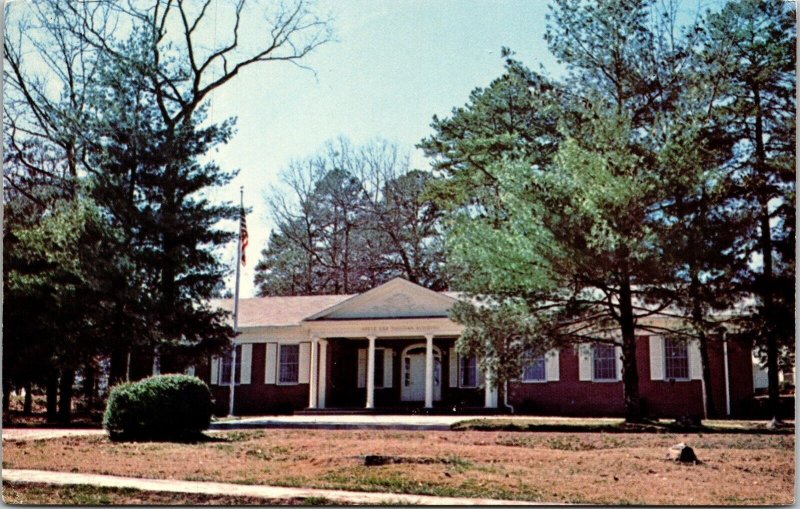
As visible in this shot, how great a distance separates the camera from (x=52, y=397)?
1151 centimetres

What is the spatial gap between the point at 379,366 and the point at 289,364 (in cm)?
226

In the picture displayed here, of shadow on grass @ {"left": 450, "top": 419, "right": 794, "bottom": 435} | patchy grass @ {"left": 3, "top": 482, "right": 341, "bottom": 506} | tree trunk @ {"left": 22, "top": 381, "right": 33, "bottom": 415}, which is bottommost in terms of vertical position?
patchy grass @ {"left": 3, "top": 482, "right": 341, "bottom": 506}

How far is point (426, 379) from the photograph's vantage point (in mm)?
16578

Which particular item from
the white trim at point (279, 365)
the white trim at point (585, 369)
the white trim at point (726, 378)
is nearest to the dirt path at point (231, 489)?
the white trim at point (726, 378)

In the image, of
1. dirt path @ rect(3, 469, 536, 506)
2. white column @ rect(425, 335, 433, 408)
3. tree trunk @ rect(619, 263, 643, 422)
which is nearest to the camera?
dirt path @ rect(3, 469, 536, 506)

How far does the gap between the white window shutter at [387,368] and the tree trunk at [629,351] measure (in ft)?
24.1

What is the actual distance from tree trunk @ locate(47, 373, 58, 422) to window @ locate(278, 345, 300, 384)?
7.14 m

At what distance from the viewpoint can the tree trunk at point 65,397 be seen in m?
11.5

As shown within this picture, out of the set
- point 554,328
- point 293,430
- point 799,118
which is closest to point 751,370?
point 554,328

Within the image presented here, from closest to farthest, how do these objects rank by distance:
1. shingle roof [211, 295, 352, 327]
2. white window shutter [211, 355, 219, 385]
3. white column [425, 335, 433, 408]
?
1. shingle roof [211, 295, 352, 327]
2. white window shutter [211, 355, 219, 385]
3. white column [425, 335, 433, 408]

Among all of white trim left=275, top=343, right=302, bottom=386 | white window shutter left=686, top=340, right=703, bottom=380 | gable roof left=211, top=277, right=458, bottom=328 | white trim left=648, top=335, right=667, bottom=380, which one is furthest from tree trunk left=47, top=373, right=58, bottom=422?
white window shutter left=686, top=340, right=703, bottom=380

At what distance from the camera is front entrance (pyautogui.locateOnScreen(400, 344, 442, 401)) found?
55.6ft

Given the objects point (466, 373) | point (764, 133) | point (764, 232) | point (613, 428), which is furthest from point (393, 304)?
point (764, 133)

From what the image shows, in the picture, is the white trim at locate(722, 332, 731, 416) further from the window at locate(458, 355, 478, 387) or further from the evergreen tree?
the evergreen tree
